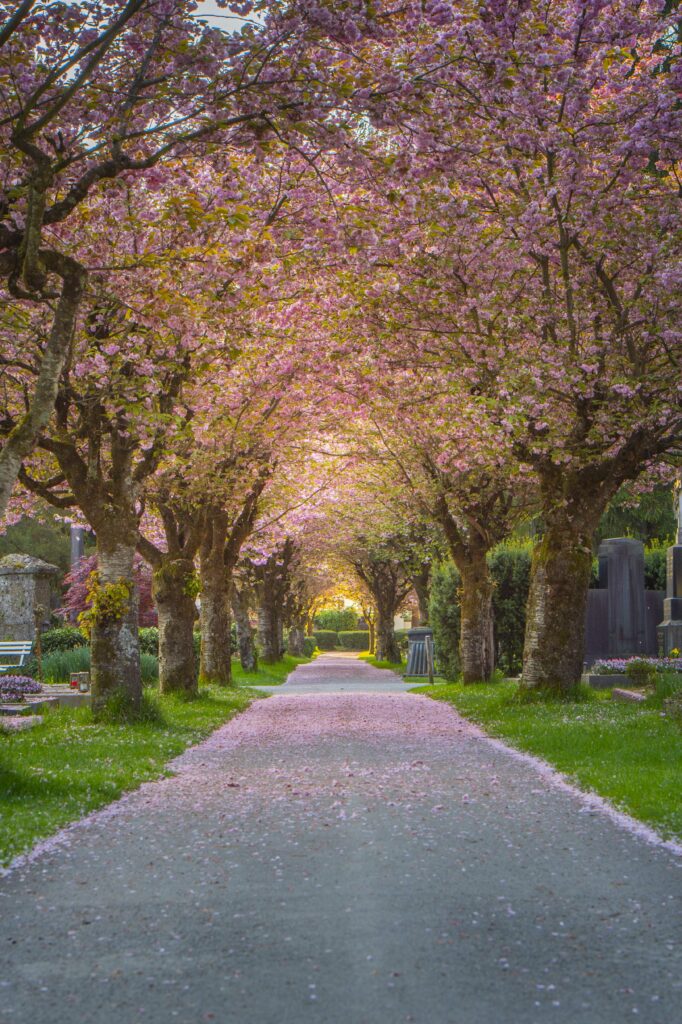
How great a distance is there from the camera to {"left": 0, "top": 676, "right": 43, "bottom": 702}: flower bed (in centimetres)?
1740

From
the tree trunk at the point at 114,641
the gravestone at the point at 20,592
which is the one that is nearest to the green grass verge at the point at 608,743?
the tree trunk at the point at 114,641

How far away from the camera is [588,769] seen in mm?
10586

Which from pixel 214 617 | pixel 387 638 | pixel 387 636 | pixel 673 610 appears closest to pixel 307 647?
pixel 387 636

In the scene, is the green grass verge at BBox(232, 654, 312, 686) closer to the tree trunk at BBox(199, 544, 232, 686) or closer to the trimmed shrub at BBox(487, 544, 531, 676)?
the tree trunk at BBox(199, 544, 232, 686)

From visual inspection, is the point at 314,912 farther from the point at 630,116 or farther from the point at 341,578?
the point at 341,578

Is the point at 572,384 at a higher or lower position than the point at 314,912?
higher

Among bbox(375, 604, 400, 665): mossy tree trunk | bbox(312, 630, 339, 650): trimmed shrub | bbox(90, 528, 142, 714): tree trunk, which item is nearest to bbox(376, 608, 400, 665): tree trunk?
bbox(375, 604, 400, 665): mossy tree trunk

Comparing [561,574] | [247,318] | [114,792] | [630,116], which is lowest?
[114,792]

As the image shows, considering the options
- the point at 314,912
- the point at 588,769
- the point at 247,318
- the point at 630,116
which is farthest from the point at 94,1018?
the point at 247,318

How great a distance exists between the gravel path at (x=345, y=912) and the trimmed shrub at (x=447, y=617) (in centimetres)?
2154

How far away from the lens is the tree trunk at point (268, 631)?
46562mm

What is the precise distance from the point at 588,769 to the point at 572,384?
7650 millimetres

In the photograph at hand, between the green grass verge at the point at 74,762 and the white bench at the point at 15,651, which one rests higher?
the white bench at the point at 15,651

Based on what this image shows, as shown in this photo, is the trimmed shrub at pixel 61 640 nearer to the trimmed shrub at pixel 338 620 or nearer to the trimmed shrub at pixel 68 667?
the trimmed shrub at pixel 68 667
